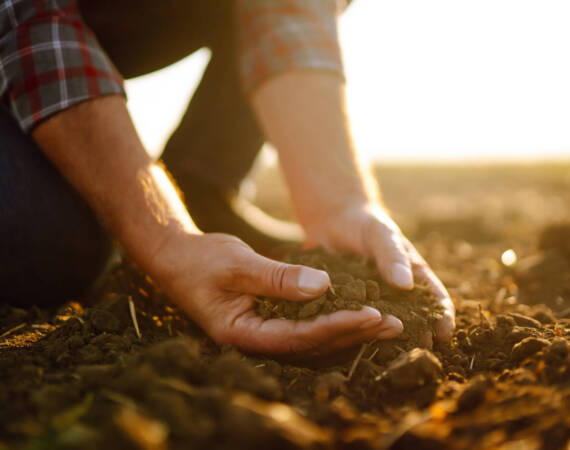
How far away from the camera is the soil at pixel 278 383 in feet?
2.77

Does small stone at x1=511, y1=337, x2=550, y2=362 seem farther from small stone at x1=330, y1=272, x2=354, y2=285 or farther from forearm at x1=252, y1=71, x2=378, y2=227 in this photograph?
forearm at x1=252, y1=71, x2=378, y2=227

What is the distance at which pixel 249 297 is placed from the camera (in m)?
1.55

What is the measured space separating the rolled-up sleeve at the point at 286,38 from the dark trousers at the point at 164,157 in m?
0.37

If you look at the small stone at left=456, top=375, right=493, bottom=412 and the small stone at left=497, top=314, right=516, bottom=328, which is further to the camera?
the small stone at left=497, top=314, right=516, bottom=328

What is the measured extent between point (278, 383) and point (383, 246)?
780 millimetres

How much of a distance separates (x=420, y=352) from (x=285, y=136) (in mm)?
1505

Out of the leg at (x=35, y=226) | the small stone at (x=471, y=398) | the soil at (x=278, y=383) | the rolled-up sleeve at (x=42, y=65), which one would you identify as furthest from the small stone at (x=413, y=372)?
the leg at (x=35, y=226)

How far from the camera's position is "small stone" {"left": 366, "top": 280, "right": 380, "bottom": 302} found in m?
1.56

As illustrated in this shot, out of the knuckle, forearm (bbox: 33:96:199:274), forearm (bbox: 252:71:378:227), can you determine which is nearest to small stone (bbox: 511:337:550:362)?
the knuckle

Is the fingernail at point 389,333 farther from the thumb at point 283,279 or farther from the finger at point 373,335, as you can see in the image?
the thumb at point 283,279

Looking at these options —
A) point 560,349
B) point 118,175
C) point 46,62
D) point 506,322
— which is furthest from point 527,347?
point 46,62

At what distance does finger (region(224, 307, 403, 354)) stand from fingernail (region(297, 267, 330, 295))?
0.30 ft

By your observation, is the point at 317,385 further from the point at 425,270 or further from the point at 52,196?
the point at 52,196

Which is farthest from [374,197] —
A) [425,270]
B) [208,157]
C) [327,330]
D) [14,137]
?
[14,137]
